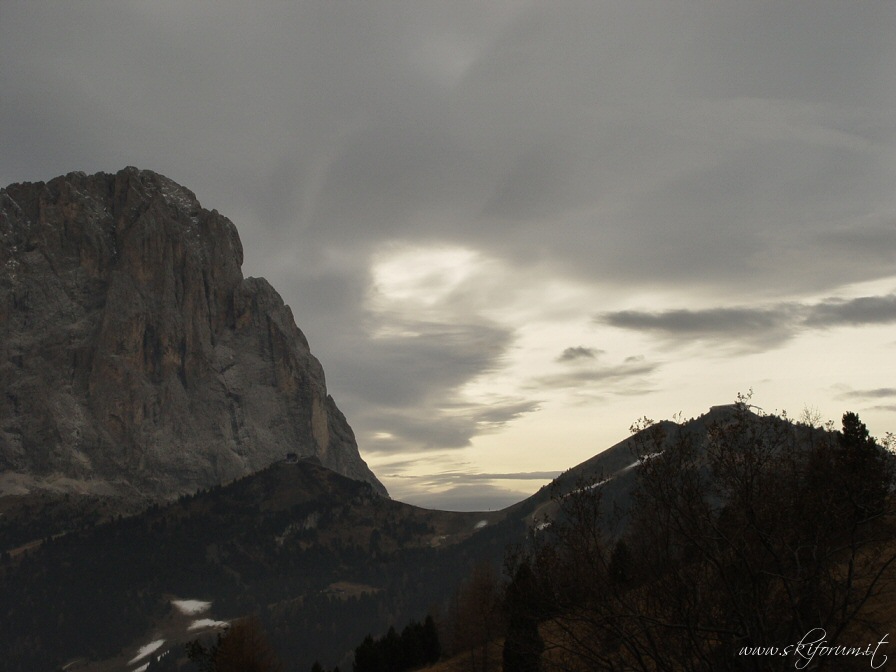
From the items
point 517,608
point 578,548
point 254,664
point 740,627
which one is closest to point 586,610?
point 578,548

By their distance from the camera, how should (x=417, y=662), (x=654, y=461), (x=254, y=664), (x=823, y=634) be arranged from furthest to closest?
1. (x=417, y=662)
2. (x=254, y=664)
3. (x=654, y=461)
4. (x=823, y=634)

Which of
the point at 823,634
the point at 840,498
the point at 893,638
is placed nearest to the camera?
the point at 823,634

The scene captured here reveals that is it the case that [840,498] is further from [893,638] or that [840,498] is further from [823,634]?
[893,638]

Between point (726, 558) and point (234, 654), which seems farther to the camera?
point (234, 654)

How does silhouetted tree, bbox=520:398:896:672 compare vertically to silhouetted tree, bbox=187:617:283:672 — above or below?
above

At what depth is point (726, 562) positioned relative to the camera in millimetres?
22406

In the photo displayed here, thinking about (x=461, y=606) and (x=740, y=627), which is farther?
(x=461, y=606)

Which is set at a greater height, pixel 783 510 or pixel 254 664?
pixel 783 510

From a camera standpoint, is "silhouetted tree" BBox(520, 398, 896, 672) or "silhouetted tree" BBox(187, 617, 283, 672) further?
"silhouetted tree" BBox(187, 617, 283, 672)

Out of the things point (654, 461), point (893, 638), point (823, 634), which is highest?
point (654, 461)

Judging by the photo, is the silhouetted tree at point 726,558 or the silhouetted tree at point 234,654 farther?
the silhouetted tree at point 234,654

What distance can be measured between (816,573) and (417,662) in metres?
70.3

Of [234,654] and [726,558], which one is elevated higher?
[726,558]

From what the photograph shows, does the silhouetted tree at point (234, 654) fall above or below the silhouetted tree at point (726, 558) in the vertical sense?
below
